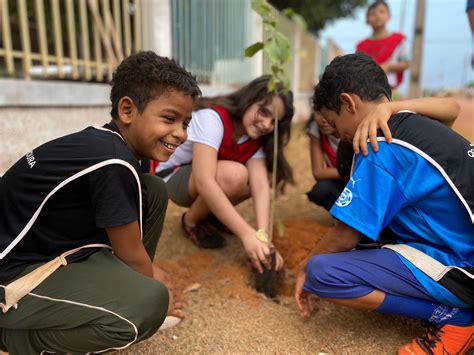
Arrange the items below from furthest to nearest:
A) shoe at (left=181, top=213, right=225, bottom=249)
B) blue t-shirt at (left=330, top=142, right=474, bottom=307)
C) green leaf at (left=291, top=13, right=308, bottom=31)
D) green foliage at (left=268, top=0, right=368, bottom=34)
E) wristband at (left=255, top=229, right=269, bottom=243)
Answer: green foliage at (left=268, top=0, right=368, bottom=34) < shoe at (left=181, top=213, right=225, bottom=249) < green leaf at (left=291, top=13, right=308, bottom=31) < wristband at (left=255, top=229, right=269, bottom=243) < blue t-shirt at (left=330, top=142, right=474, bottom=307)

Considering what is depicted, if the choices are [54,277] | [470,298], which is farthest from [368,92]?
[54,277]

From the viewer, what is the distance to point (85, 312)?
1201mm

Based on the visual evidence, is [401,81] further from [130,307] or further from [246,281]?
[130,307]

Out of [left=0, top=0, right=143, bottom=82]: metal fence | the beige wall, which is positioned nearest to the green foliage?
[left=0, top=0, right=143, bottom=82]: metal fence

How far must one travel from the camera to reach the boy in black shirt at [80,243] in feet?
3.92

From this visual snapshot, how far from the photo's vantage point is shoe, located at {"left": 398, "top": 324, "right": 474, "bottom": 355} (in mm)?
1384

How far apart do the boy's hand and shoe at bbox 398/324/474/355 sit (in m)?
0.37

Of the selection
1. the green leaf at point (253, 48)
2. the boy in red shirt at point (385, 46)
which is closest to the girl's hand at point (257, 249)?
the green leaf at point (253, 48)

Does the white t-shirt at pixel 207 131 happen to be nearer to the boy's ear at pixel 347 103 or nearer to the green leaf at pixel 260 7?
the green leaf at pixel 260 7

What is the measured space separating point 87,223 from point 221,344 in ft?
2.26

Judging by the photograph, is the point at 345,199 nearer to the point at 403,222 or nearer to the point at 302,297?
the point at 403,222

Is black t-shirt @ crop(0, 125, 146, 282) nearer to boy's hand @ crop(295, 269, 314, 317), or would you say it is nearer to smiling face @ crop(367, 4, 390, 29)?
boy's hand @ crop(295, 269, 314, 317)

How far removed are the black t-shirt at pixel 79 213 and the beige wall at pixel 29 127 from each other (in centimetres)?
187

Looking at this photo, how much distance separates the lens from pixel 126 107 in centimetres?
137
